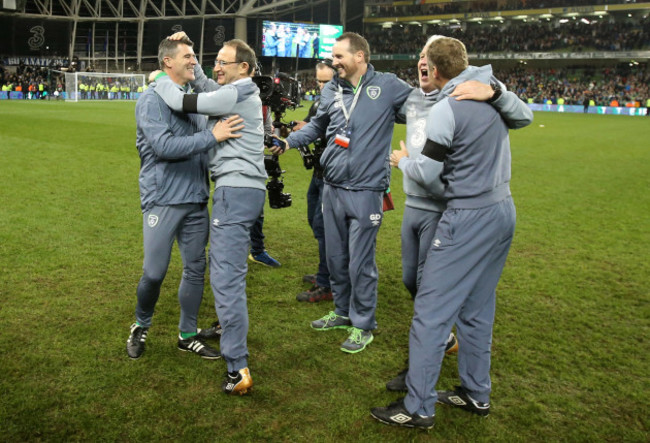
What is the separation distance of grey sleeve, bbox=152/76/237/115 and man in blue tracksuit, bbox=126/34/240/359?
115mm

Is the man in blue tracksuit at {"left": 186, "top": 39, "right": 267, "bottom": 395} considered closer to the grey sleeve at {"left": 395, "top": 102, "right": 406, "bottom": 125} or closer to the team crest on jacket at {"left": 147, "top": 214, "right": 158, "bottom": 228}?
the team crest on jacket at {"left": 147, "top": 214, "right": 158, "bottom": 228}

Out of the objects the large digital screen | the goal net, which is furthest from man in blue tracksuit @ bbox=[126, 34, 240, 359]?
the large digital screen

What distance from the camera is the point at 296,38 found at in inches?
2073

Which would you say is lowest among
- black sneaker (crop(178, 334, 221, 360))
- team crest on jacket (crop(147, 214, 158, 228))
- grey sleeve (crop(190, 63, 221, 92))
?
black sneaker (crop(178, 334, 221, 360))

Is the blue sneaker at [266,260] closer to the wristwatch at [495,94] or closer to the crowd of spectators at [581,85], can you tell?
the wristwatch at [495,94]

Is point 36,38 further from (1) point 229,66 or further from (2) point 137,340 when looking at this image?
(1) point 229,66

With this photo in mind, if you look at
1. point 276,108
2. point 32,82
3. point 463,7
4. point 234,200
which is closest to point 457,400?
point 234,200

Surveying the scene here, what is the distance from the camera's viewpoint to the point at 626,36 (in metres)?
52.0

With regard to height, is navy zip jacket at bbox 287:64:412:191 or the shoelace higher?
navy zip jacket at bbox 287:64:412:191

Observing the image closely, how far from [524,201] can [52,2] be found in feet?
167

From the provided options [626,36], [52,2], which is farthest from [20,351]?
[626,36]

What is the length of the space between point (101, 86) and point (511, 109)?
144ft

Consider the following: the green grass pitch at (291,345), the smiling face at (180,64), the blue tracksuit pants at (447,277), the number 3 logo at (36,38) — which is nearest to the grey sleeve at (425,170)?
the blue tracksuit pants at (447,277)

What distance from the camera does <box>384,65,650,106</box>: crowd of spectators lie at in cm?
4644
